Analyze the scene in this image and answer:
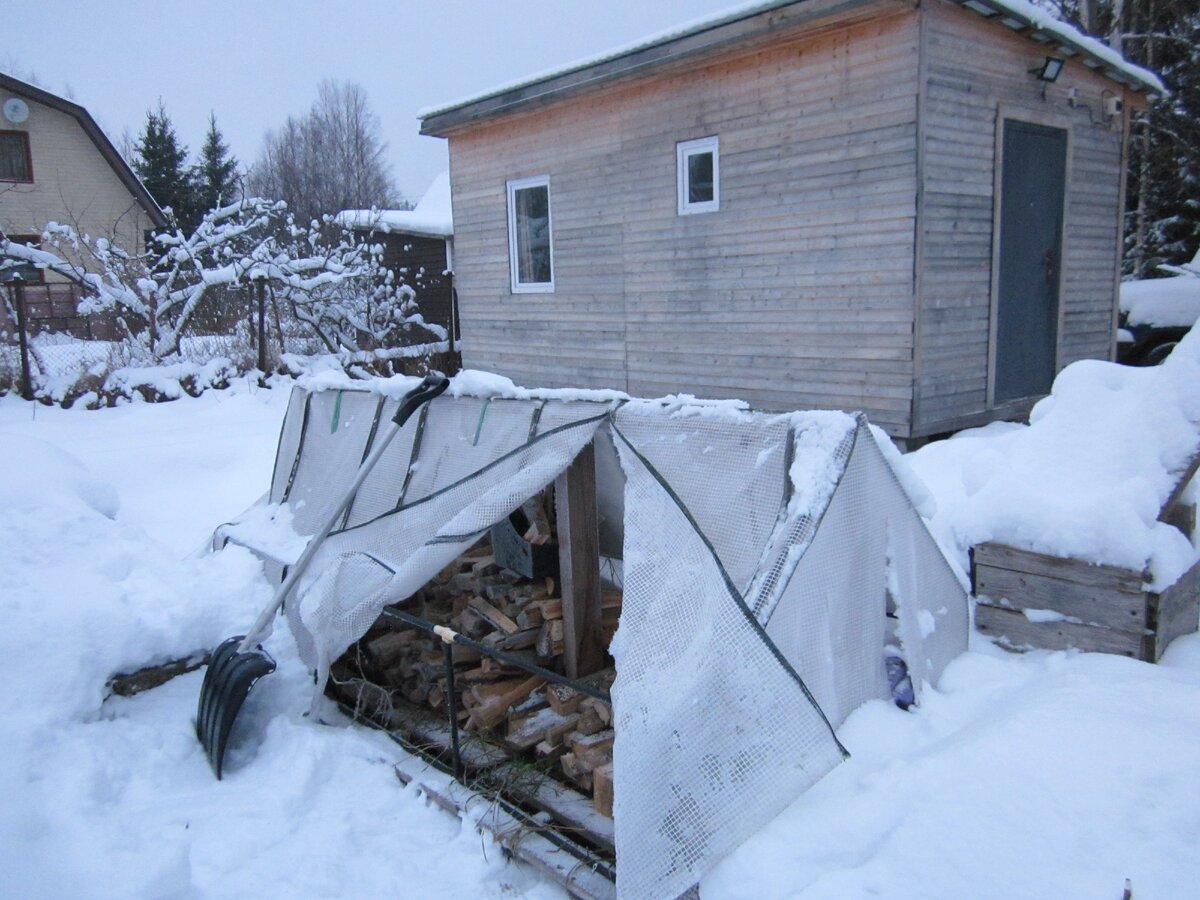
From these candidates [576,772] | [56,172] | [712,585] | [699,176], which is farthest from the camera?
[56,172]

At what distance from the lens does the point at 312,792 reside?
342cm

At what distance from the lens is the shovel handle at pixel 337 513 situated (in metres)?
3.94

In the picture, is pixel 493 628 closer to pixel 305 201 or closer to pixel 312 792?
pixel 312 792

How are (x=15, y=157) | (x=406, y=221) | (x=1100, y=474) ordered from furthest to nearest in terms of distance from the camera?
(x=15, y=157), (x=406, y=221), (x=1100, y=474)

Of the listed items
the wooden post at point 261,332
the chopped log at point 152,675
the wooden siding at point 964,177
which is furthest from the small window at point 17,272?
the wooden siding at point 964,177

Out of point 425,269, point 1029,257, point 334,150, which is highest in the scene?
point 334,150

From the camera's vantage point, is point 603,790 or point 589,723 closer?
point 603,790

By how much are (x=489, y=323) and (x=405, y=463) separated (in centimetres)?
728

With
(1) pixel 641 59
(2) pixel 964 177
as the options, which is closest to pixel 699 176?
(1) pixel 641 59

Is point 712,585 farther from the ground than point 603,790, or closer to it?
farther from the ground

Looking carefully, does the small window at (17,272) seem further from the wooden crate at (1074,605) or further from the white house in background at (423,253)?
the wooden crate at (1074,605)

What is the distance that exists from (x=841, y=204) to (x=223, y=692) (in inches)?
237

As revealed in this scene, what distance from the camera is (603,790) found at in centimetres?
310

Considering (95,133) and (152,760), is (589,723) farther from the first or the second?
(95,133)
